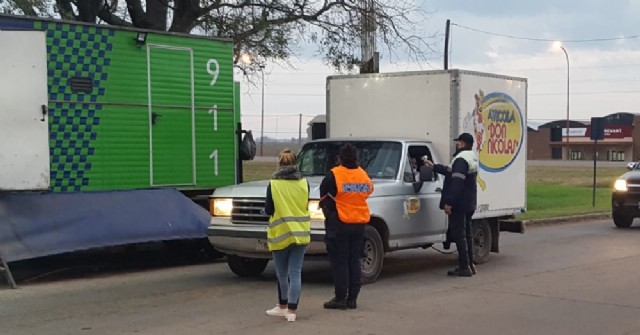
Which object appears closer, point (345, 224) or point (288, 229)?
point (288, 229)

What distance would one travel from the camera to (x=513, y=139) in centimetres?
1370

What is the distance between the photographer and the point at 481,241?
13102 millimetres

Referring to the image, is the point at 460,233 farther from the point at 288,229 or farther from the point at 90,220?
the point at 90,220

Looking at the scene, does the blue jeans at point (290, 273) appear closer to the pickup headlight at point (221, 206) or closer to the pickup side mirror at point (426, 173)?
the pickup headlight at point (221, 206)

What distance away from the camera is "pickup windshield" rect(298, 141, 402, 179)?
11328 millimetres

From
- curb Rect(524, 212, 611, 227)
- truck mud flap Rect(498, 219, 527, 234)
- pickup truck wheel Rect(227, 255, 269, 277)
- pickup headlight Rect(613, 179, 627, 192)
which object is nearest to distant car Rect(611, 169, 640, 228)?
pickup headlight Rect(613, 179, 627, 192)

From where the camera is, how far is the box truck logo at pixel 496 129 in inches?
500

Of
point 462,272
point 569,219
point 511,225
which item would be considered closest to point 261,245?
point 462,272

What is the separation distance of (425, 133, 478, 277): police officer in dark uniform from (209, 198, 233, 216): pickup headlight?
2.78m

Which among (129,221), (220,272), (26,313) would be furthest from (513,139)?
(26,313)

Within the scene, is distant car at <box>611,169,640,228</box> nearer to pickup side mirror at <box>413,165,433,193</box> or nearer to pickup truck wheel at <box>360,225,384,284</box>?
pickup side mirror at <box>413,165,433,193</box>

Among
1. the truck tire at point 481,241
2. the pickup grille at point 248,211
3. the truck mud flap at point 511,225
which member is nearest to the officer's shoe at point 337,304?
the pickup grille at point 248,211

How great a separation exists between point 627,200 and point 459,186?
9.68 metres

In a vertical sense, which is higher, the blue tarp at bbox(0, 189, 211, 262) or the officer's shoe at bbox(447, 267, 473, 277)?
the blue tarp at bbox(0, 189, 211, 262)
